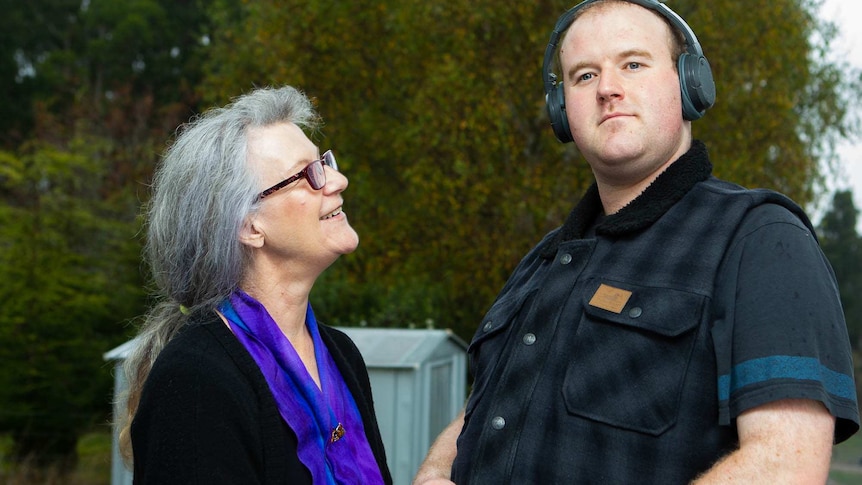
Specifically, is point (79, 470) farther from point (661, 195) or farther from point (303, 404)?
point (661, 195)

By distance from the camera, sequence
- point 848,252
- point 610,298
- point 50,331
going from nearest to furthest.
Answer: point 610,298 < point 50,331 < point 848,252

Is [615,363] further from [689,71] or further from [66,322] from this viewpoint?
[66,322]

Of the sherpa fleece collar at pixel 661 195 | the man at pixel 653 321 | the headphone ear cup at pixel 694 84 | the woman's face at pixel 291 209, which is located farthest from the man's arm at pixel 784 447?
the woman's face at pixel 291 209

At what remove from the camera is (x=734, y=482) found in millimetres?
1660

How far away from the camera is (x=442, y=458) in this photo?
2434mm

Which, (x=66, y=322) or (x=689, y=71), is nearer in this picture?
(x=689, y=71)

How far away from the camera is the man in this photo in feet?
5.52

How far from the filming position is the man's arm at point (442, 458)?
7.80ft

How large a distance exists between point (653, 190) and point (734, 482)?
0.71 meters

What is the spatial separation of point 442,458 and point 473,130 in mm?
8035

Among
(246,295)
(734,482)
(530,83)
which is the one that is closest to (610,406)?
(734,482)

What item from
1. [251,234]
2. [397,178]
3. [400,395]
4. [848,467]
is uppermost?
[251,234]

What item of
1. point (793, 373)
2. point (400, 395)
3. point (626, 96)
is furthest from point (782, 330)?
point (400, 395)

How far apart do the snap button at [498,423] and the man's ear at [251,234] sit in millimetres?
833
